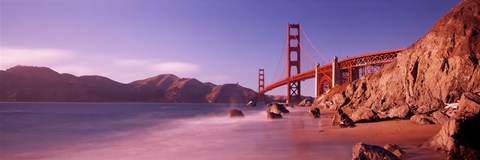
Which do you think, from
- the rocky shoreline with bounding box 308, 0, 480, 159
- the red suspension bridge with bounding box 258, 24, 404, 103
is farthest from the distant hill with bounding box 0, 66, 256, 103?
the rocky shoreline with bounding box 308, 0, 480, 159

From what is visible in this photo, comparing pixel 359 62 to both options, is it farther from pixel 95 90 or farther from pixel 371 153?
pixel 95 90

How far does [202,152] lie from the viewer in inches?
337

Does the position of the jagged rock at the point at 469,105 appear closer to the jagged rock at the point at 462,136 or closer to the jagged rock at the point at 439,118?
the jagged rock at the point at 462,136

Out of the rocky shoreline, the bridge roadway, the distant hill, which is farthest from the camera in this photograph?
the distant hill

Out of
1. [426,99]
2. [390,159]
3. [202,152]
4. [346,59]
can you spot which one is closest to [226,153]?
[202,152]

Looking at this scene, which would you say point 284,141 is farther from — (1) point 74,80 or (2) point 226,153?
(1) point 74,80

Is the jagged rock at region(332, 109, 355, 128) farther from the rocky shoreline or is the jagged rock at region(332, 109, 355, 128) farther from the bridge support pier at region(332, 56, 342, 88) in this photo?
the bridge support pier at region(332, 56, 342, 88)

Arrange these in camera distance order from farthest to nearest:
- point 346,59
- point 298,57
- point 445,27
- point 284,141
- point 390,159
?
point 298,57
point 346,59
point 445,27
point 284,141
point 390,159

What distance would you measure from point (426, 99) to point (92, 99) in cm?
15564

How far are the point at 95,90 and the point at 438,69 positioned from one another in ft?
541

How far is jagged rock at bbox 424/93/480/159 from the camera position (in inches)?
255

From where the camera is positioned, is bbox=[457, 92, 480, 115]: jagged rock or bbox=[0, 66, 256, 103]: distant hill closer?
bbox=[457, 92, 480, 115]: jagged rock

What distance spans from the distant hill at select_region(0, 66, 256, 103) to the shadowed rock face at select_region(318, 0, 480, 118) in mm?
121251

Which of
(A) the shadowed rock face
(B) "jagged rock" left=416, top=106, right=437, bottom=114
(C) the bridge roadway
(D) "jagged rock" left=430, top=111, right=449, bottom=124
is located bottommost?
(D) "jagged rock" left=430, top=111, right=449, bottom=124
